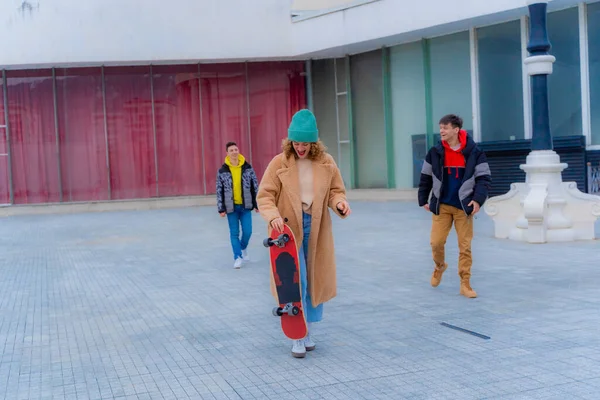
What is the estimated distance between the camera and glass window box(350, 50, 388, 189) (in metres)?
23.6

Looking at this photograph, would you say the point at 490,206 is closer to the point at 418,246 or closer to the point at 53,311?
the point at 418,246

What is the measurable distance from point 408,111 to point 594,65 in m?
6.13

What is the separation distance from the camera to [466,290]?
7504mm

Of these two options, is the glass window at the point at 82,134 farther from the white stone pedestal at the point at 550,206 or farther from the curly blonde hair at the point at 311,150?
the curly blonde hair at the point at 311,150

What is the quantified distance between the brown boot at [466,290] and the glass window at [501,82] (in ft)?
41.7

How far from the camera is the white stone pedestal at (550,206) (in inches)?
439

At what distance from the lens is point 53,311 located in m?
7.69

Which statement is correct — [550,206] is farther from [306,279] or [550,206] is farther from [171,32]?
[171,32]

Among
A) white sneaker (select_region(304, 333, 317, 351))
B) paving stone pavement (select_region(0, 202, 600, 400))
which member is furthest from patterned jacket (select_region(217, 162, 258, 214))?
white sneaker (select_region(304, 333, 317, 351))

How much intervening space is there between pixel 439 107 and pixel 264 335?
54.6 feet

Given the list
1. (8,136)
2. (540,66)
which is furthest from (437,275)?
(8,136)

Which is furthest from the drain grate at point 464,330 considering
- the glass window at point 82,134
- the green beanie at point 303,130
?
the glass window at point 82,134

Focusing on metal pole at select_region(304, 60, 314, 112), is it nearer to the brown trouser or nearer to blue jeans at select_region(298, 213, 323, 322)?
the brown trouser

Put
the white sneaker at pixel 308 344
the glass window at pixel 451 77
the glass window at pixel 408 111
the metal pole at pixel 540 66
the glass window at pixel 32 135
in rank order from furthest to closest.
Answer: the glass window at pixel 32 135
the glass window at pixel 408 111
the glass window at pixel 451 77
the metal pole at pixel 540 66
the white sneaker at pixel 308 344
